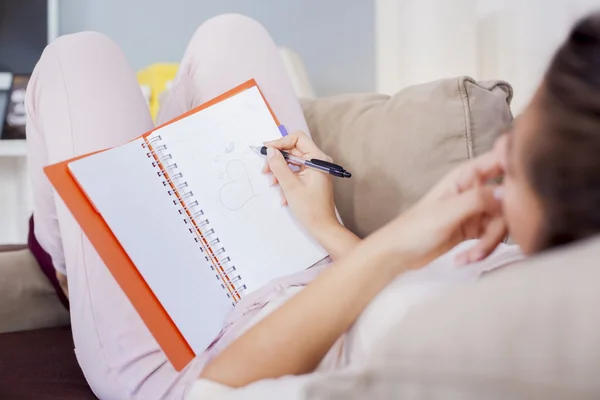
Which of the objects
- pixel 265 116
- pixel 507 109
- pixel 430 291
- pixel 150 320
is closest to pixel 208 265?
pixel 150 320

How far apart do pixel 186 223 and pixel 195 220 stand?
1 cm

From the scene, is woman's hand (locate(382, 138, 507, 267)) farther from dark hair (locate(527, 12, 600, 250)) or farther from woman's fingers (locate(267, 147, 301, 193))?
woman's fingers (locate(267, 147, 301, 193))

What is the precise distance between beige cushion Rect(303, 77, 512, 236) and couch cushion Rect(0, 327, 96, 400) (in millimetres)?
425

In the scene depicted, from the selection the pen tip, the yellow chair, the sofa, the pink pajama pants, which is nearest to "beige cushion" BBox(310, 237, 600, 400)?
the sofa

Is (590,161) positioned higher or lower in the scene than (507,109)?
higher

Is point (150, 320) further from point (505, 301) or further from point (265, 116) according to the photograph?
point (505, 301)

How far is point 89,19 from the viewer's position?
2.15 meters

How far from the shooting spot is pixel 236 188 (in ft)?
2.71

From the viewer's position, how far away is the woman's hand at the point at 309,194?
78 cm

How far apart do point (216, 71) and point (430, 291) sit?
0.52 meters

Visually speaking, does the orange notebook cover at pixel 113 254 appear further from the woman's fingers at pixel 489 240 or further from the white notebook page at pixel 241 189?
the woman's fingers at pixel 489 240

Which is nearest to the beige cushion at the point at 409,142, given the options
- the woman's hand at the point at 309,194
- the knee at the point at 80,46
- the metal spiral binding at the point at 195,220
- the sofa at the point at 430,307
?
the sofa at the point at 430,307

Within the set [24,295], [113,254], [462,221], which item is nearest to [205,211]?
[113,254]

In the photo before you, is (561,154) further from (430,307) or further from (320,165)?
(320,165)
